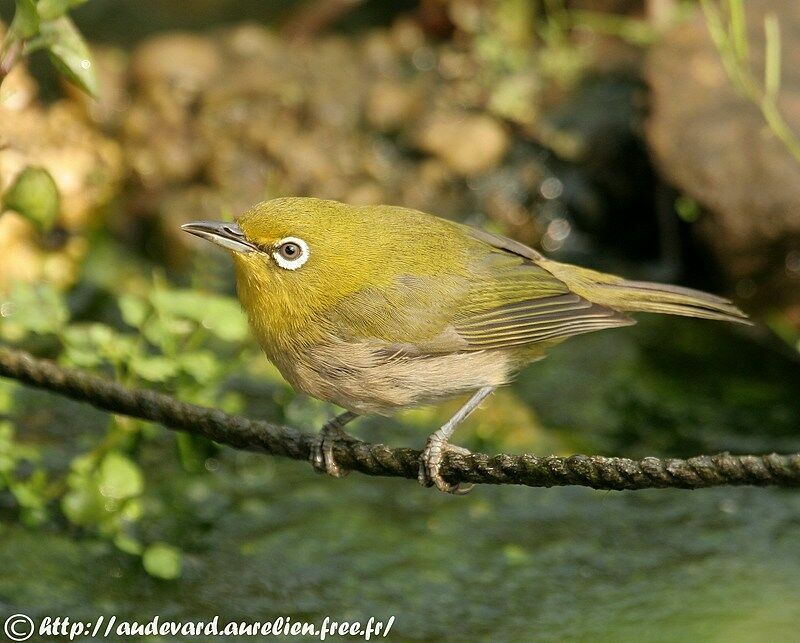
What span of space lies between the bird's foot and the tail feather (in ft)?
3.64

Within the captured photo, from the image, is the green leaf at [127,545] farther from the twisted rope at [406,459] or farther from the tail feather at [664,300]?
the tail feather at [664,300]

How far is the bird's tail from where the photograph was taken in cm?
439

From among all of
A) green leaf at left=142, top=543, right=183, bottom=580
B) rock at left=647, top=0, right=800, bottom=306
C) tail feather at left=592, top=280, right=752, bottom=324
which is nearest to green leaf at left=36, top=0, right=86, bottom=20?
green leaf at left=142, top=543, right=183, bottom=580

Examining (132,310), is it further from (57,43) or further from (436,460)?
(436,460)

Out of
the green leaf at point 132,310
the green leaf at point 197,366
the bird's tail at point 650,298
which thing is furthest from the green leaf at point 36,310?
the bird's tail at point 650,298

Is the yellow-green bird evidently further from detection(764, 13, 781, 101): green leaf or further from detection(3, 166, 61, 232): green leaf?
detection(764, 13, 781, 101): green leaf

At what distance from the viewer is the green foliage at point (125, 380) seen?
460cm

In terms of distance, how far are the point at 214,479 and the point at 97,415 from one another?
0.89 metres

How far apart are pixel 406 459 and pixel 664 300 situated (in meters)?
1.43

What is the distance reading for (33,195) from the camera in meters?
4.10

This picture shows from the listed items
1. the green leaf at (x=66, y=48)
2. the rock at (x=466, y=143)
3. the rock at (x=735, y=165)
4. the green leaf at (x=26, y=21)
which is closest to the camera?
the green leaf at (x=26, y=21)

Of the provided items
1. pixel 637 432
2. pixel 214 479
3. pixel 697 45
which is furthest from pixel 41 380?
pixel 697 45

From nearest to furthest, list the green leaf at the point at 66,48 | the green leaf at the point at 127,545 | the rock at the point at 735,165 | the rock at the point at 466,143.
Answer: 1. the green leaf at the point at 66,48
2. the green leaf at the point at 127,545
3. the rock at the point at 735,165
4. the rock at the point at 466,143

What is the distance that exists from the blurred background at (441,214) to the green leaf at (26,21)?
0.03 meters
